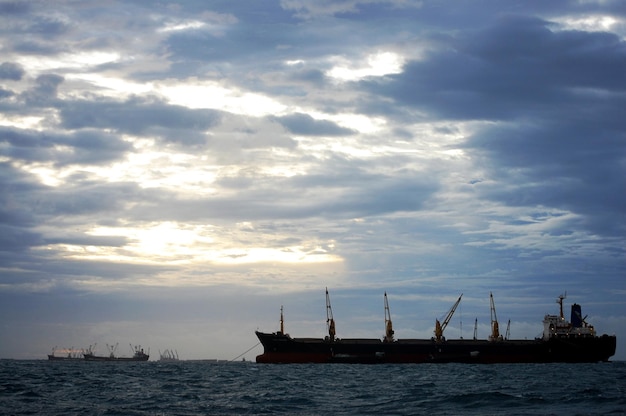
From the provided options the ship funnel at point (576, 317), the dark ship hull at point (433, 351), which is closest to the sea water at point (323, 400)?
the dark ship hull at point (433, 351)

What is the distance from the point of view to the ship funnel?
180750 millimetres

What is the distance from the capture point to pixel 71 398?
68438 mm

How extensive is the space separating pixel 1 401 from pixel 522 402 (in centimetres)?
4723

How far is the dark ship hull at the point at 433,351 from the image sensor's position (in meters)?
166

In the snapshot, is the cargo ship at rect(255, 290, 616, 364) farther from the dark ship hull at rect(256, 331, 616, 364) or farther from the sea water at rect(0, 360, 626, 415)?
the sea water at rect(0, 360, 626, 415)

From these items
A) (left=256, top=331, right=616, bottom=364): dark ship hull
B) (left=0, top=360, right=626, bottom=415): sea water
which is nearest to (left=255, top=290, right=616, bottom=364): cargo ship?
(left=256, top=331, right=616, bottom=364): dark ship hull

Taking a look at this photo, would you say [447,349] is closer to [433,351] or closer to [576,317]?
[433,351]

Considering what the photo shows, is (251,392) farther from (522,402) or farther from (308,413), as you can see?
(522,402)

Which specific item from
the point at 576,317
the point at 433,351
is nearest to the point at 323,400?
the point at 433,351

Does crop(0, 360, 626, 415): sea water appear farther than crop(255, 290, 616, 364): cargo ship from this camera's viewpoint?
No

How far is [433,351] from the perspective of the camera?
171250 mm

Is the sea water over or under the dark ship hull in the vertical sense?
over

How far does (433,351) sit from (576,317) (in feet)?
139

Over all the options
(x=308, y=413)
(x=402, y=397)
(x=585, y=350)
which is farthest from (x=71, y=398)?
(x=585, y=350)
